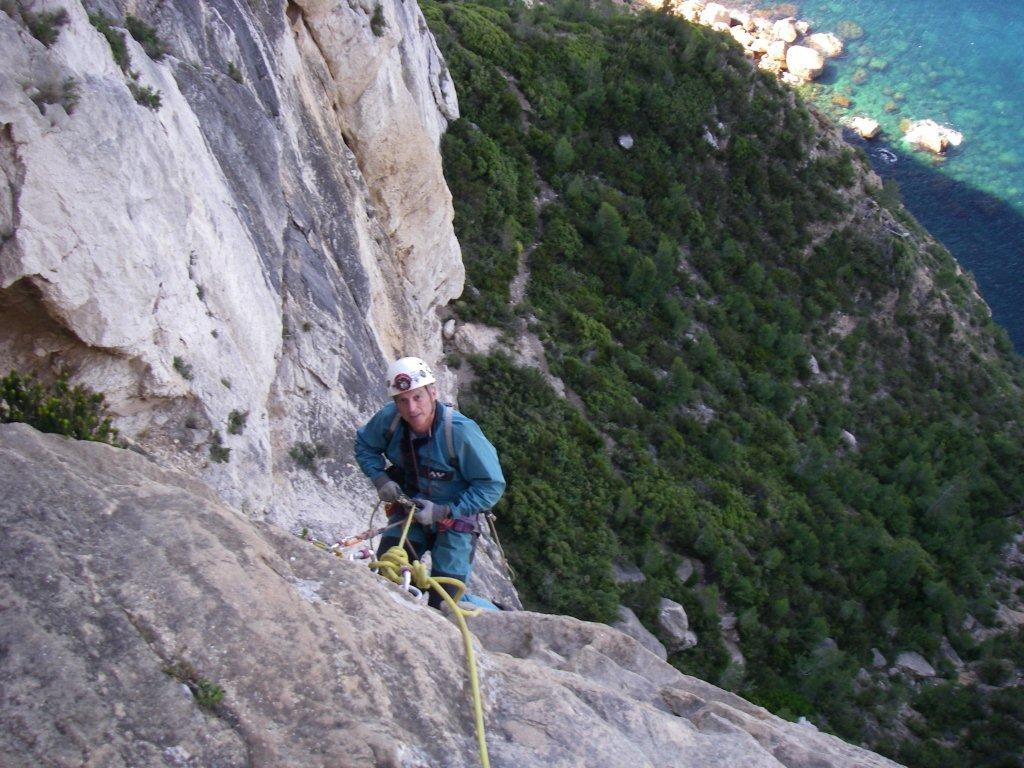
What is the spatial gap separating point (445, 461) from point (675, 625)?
1823 centimetres

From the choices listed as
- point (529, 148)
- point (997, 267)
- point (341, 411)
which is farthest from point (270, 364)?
point (997, 267)

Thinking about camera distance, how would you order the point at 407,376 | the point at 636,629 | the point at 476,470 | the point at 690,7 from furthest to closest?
the point at 690,7
the point at 636,629
the point at 476,470
the point at 407,376

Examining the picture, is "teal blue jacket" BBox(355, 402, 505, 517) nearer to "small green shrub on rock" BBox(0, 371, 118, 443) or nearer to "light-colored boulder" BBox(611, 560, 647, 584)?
"small green shrub on rock" BBox(0, 371, 118, 443)

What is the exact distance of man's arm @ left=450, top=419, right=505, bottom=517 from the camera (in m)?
6.46

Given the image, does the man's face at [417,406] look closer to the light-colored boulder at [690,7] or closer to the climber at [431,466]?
the climber at [431,466]

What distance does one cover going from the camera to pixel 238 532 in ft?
16.1

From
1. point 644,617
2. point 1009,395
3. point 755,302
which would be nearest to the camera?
point 644,617

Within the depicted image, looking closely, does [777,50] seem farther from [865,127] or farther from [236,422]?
[236,422]

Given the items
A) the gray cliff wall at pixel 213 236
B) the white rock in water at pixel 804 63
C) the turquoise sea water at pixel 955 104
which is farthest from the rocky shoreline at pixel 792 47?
the gray cliff wall at pixel 213 236

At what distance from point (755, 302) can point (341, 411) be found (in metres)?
26.2

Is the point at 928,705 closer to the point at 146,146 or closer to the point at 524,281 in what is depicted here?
the point at 524,281

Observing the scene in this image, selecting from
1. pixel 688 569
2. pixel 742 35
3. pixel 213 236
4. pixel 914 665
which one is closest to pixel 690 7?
pixel 742 35

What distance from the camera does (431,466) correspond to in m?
6.72

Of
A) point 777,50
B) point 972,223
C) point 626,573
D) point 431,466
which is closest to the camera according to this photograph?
point 431,466
